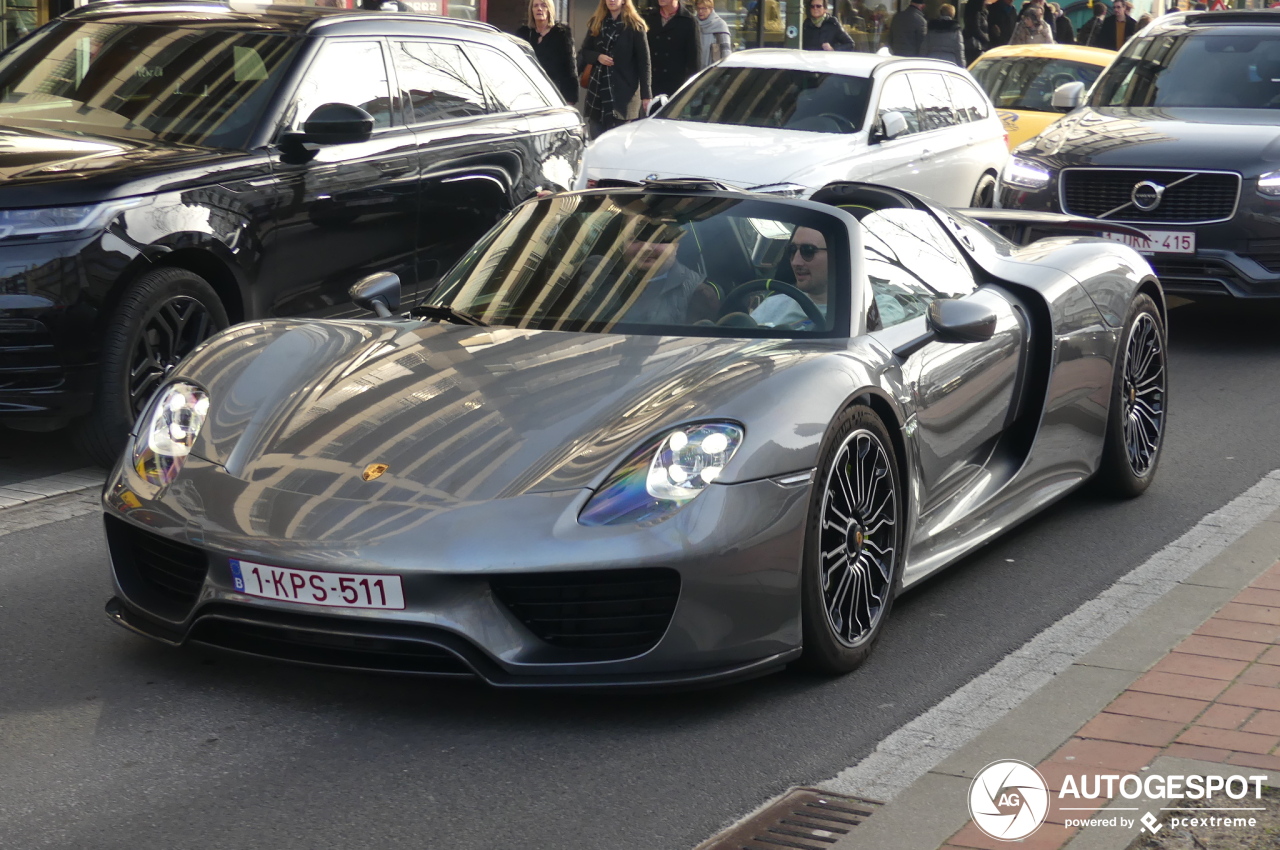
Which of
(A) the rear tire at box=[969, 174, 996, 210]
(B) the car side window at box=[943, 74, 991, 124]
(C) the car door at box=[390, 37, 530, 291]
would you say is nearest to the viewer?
(C) the car door at box=[390, 37, 530, 291]

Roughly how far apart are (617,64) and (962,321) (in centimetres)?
1016

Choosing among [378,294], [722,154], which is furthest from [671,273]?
[722,154]

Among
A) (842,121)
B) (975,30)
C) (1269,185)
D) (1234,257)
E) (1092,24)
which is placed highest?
(842,121)

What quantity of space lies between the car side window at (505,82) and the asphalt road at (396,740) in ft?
14.6

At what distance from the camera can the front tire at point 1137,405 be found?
6.21 metres

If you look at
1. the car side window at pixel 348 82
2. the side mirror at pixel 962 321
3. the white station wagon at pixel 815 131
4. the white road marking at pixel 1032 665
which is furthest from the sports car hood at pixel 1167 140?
the side mirror at pixel 962 321

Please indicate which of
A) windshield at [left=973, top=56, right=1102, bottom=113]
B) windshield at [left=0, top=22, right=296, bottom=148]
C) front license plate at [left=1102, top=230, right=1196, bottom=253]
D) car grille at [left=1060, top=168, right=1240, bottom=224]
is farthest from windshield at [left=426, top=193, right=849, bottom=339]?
windshield at [left=973, top=56, right=1102, bottom=113]

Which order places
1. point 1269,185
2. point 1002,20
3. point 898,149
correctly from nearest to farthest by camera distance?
1. point 1269,185
2. point 898,149
3. point 1002,20

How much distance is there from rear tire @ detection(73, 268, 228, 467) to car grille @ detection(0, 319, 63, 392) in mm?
212

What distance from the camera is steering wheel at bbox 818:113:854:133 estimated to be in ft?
37.1

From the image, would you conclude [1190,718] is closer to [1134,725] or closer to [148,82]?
[1134,725]

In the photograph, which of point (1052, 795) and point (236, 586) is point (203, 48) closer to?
point (236, 586)

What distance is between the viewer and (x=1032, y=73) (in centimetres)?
1664

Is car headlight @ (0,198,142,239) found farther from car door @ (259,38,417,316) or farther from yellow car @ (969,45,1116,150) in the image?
yellow car @ (969,45,1116,150)
